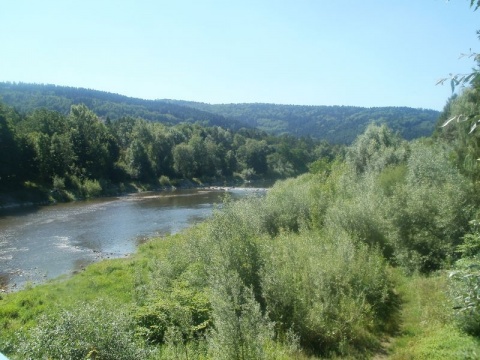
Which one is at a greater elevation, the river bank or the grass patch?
the grass patch

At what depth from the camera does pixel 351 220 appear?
18969 millimetres

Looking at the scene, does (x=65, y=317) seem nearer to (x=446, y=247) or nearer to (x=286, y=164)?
(x=446, y=247)

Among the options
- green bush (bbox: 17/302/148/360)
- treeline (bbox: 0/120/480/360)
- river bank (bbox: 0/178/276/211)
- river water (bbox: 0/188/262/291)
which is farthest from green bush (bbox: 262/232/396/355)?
river bank (bbox: 0/178/276/211)

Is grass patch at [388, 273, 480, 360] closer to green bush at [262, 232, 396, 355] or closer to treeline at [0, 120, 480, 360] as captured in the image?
treeline at [0, 120, 480, 360]

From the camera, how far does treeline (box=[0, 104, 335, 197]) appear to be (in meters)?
60.8

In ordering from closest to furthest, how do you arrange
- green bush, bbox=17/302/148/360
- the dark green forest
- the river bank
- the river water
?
green bush, bbox=17/302/148/360 < the dark green forest < the river water < the river bank

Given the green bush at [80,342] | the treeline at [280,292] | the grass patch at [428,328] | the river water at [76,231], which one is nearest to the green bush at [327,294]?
the treeline at [280,292]

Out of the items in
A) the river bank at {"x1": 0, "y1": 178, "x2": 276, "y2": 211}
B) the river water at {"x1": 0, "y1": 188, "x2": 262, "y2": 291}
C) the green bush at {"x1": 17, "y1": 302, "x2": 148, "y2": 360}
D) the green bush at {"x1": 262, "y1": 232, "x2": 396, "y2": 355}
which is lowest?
the river bank at {"x1": 0, "y1": 178, "x2": 276, "y2": 211}

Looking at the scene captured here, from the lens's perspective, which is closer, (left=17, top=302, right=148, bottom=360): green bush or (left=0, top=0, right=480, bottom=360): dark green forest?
(left=17, top=302, right=148, bottom=360): green bush

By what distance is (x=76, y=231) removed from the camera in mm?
35969

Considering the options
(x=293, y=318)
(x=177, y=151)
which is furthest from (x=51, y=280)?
(x=177, y=151)

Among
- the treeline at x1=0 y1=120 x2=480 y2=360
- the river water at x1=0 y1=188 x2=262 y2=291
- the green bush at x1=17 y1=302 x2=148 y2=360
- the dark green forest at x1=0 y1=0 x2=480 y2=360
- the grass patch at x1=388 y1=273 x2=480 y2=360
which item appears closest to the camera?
the green bush at x1=17 y1=302 x2=148 y2=360

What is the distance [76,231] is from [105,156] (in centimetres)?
4052

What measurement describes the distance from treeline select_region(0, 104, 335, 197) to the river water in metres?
10.9
